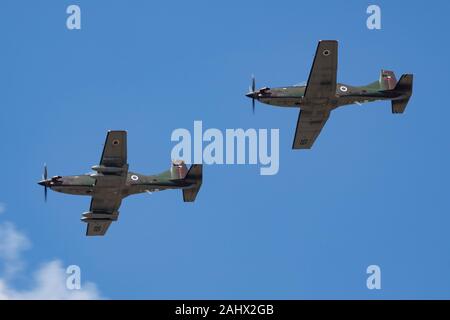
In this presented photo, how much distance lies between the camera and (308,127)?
3302 inches

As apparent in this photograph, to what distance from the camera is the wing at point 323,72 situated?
74.6 metres

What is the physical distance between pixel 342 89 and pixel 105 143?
62.8 ft

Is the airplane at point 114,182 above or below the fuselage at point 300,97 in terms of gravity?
below

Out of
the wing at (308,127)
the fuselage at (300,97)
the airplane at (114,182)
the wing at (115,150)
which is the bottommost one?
the airplane at (114,182)

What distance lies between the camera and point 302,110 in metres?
80.8

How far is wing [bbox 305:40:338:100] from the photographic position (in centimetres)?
7462

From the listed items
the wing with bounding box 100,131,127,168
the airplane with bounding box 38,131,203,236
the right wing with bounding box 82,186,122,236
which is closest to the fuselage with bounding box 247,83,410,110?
the airplane with bounding box 38,131,203,236

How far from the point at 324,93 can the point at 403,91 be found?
23.5 feet

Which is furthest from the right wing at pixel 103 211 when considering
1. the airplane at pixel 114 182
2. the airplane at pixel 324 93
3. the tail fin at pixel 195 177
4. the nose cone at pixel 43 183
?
the airplane at pixel 324 93

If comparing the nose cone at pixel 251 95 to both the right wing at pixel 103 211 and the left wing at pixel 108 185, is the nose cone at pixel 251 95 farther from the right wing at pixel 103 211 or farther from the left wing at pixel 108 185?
the right wing at pixel 103 211

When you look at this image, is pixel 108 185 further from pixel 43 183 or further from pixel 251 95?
pixel 251 95
